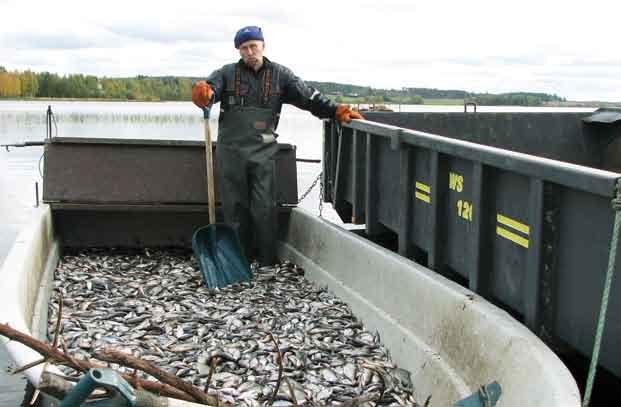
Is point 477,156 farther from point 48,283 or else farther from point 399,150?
point 48,283

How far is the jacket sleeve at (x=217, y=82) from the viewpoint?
6918 millimetres

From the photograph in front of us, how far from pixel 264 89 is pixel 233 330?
2.57 m

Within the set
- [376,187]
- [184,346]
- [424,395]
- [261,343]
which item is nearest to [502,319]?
[424,395]

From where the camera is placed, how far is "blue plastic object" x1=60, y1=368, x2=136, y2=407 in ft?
7.72

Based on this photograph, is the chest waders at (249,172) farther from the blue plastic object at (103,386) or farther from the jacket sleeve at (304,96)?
the blue plastic object at (103,386)

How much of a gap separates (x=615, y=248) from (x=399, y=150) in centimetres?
259

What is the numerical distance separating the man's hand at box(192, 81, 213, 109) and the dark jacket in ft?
0.46

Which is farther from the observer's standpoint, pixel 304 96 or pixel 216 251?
pixel 304 96

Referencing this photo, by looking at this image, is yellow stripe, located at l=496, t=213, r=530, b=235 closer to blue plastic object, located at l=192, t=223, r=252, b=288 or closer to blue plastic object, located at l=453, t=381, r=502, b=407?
blue plastic object, located at l=453, t=381, r=502, b=407

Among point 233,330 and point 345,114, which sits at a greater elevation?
point 345,114

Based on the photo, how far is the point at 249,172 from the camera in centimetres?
719

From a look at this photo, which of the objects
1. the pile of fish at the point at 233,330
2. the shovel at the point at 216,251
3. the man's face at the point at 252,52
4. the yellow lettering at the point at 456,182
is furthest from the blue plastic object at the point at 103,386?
the man's face at the point at 252,52

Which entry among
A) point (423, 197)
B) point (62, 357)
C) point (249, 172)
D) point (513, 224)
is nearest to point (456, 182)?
point (423, 197)

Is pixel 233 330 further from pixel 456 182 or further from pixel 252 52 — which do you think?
pixel 252 52
